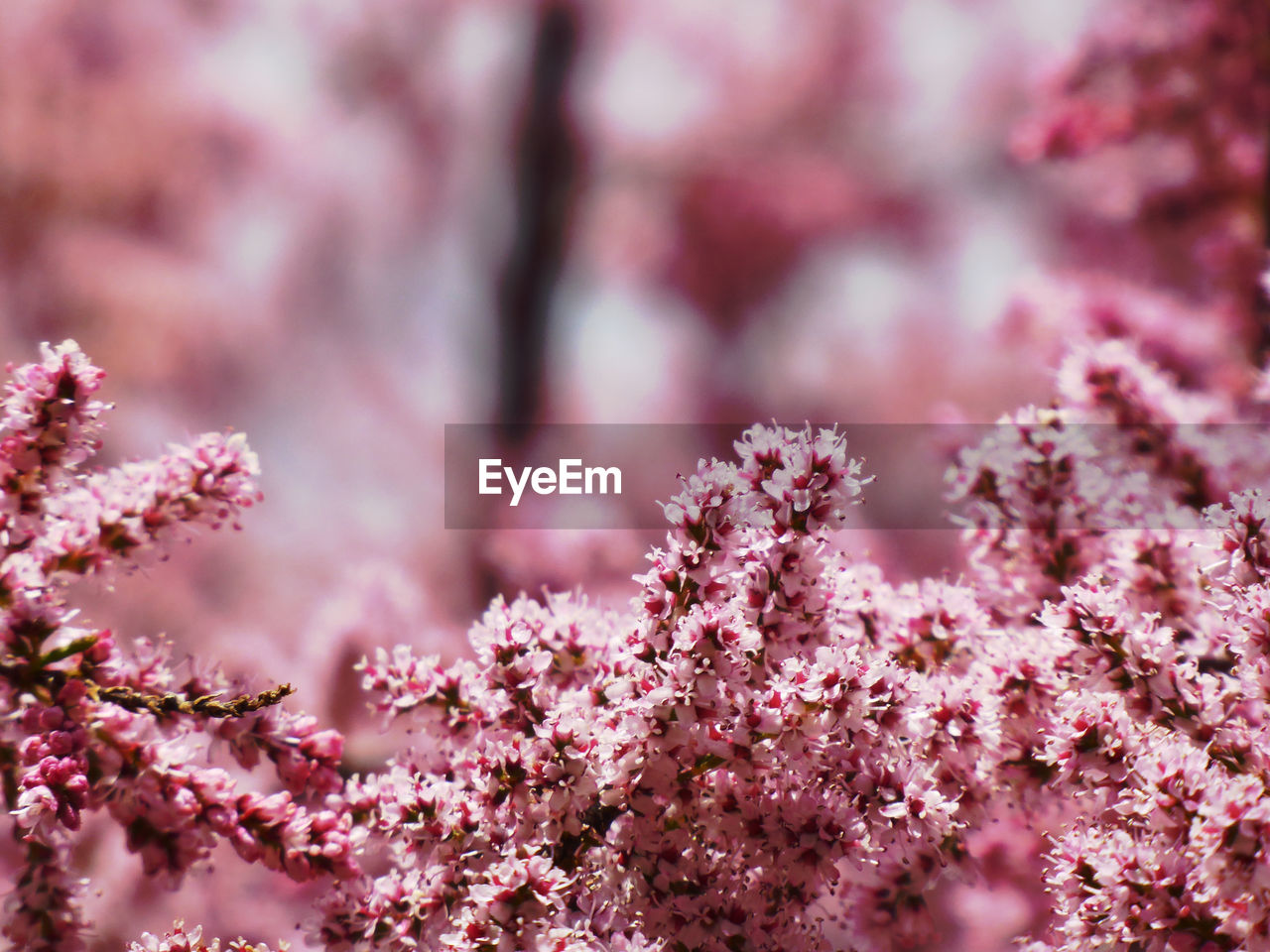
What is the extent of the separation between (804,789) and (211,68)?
11.3ft

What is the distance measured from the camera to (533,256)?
2.46 meters

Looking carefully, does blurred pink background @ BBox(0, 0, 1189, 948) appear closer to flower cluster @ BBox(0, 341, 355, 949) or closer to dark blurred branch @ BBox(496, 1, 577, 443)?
dark blurred branch @ BBox(496, 1, 577, 443)

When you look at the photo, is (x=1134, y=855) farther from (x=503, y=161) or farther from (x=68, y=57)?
(x=68, y=57)

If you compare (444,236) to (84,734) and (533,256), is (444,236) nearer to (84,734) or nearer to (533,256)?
(533,256)

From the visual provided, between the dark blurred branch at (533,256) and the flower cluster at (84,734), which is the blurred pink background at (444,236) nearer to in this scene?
the dark blurred branch at (533,256)

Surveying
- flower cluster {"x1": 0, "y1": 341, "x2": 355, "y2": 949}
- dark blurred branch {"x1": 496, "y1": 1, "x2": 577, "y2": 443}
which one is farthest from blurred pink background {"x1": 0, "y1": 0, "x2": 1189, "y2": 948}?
flower cluster {"x1": 0, "y1": 341, "x2": 355, "y2": 949}

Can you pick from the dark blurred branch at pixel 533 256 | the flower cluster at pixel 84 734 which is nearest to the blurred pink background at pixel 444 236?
the dark blurred branch at pixel 533 256

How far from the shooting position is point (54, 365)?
499 mm

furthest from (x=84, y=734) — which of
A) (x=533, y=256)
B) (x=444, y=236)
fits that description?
(x=444, y=236)

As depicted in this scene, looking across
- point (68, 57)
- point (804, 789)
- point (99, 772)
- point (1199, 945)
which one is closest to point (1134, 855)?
point (1199, 945)

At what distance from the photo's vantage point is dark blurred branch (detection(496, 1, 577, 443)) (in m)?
2.47

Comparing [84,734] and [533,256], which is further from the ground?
[533,256]

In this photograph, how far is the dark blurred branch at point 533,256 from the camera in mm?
2475

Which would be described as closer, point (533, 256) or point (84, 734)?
point (84, 734)
